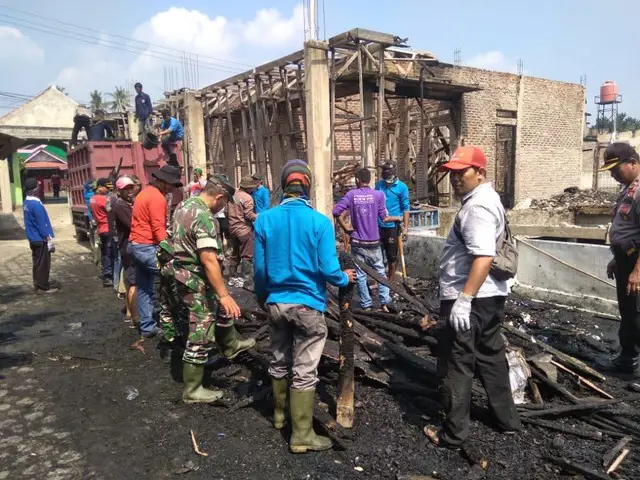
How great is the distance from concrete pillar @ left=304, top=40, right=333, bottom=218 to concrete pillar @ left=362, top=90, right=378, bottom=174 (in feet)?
3.43

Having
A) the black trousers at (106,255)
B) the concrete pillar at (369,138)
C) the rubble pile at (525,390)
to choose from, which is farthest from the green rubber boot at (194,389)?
the concrete pillar at (369,138)

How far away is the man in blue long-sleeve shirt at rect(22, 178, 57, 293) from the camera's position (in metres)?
8.09

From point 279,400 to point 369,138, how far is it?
953 centimetres

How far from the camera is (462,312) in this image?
2994 mm

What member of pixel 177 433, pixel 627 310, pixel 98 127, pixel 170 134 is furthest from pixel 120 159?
pixel 627 310

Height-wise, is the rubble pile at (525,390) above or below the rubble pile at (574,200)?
below

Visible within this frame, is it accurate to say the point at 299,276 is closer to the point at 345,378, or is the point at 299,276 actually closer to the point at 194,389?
the point at 345,378

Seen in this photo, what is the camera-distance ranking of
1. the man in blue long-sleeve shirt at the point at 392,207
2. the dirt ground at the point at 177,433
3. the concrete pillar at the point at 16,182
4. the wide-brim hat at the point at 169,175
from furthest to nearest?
the concrete pillar at the point at 16,182
the man in blue long-sleeve shirt at the point at 392,207
the wide-brim hat at the point at 169,175
the dirt ground at the point at 177,433

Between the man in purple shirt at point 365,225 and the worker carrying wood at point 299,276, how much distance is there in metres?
2.86

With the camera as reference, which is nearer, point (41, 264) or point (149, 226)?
point (149, 226)

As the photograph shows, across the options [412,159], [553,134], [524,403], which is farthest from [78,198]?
[553,134]

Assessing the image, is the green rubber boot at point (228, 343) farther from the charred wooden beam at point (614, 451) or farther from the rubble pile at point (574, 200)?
the rubble pile at point (574, 200)

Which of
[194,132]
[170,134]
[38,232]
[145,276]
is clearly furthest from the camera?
[194,132]

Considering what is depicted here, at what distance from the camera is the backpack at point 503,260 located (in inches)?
123
